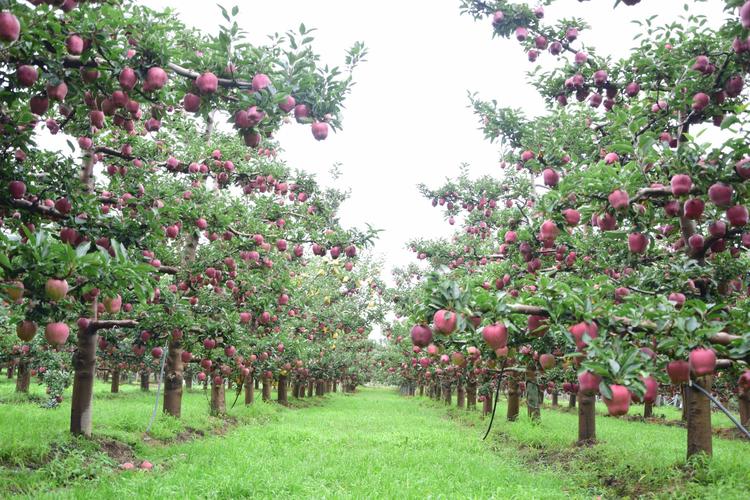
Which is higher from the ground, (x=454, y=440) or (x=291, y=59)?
(x=291, y=59)

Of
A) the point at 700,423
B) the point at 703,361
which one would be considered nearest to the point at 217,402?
the point at 700,423

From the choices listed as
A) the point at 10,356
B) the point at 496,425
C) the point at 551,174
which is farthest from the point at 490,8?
the point at 10,356

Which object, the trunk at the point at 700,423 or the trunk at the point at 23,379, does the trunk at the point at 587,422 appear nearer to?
the trunk at the point at 700,423

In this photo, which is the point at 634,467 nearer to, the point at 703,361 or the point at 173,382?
the point at 703,361

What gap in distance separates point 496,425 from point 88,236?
14.6m

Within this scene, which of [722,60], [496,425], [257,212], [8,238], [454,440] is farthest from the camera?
[496,425]

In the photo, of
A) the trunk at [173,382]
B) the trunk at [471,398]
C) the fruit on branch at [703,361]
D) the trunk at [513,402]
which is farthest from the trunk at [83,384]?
the trunk at [471,398]

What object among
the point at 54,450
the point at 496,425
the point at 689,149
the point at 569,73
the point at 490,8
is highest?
the point at 490,8

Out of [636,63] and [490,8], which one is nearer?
[636,63]

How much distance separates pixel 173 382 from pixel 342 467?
22.3 feet

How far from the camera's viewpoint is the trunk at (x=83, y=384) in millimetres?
8664

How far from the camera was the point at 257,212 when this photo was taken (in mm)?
11039

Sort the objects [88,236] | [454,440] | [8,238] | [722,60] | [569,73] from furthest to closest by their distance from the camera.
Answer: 1. [454,440]
2. [569,73]
3. [722,60]
4. [88,236]
5. [8,238]

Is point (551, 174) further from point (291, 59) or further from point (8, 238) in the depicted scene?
point (8, 238)
